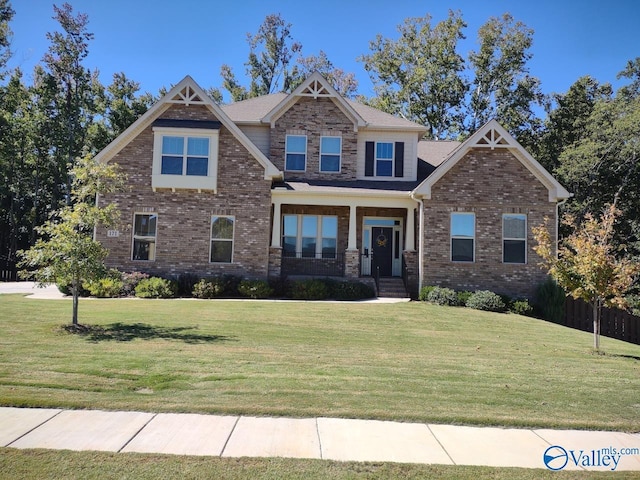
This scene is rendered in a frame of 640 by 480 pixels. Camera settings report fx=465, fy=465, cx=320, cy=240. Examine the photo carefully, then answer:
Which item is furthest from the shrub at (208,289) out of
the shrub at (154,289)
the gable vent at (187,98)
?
the gable vent at (187,98)

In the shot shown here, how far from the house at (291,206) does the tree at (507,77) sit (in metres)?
16.0

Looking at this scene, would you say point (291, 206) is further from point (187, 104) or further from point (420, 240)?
point (187, 104)

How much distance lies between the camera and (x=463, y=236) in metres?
18.6

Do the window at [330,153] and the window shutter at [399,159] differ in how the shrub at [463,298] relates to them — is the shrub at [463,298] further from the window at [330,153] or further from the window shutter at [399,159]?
the window at [330,153]

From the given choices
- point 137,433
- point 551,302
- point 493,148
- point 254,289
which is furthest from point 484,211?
point 137,433

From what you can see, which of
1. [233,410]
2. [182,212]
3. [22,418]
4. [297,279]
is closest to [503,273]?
[297,279]

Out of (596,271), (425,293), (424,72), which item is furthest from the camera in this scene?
(424,72)

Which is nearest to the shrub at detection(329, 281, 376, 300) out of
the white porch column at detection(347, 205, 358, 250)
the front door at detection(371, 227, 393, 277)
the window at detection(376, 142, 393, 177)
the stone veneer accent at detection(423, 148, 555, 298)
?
the white porch column at detection(347, 205, 358, 250)

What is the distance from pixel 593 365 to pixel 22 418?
31.7 ft

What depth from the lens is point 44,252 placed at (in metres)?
10.2

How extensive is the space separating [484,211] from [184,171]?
12194 mm

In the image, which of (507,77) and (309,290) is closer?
(309,290)

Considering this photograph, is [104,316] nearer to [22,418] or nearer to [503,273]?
[22,418]

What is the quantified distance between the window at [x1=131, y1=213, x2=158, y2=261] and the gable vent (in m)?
4.83
